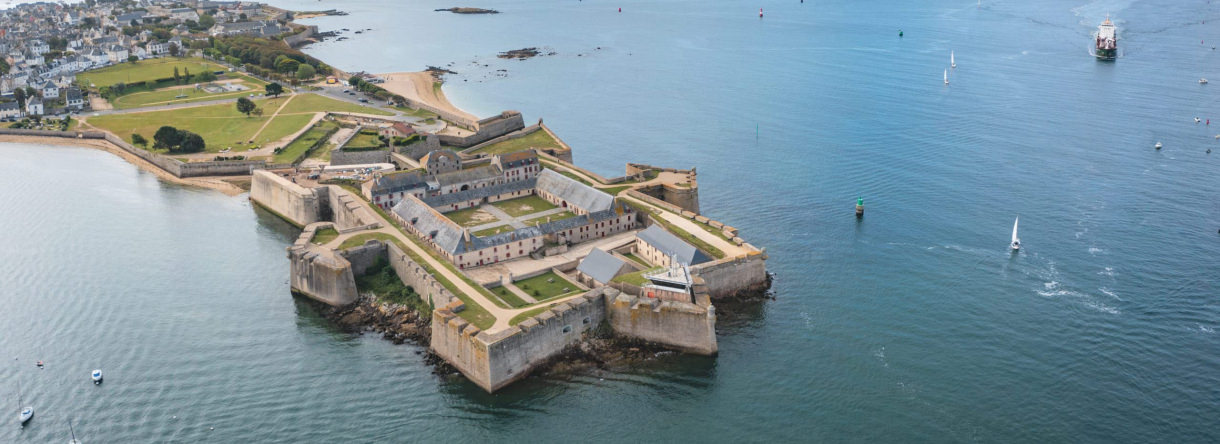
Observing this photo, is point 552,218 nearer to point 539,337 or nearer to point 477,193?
point 477,193

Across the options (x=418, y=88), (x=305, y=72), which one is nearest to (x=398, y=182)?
(x=418, y=88)

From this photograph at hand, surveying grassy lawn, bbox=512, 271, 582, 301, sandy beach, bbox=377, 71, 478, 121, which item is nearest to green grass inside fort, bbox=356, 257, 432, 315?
grassy lawn, bbox=512, 271, 582, 301

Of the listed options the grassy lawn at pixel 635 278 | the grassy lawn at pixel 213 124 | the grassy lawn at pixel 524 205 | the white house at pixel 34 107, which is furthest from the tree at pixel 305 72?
the grassy lawn at pixel 635 278

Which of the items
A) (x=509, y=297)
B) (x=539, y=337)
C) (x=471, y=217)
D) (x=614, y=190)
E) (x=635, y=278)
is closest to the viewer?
(x=539, y=337)

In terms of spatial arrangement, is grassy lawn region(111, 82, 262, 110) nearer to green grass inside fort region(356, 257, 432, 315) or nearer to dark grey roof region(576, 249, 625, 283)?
green grass inside fort region(356, 257, 432, 315)

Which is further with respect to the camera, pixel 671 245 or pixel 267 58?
pixel 267 58

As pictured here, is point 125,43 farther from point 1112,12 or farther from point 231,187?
point 1112,12

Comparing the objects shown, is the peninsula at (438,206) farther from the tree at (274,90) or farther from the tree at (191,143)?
the tree at (274,90)
